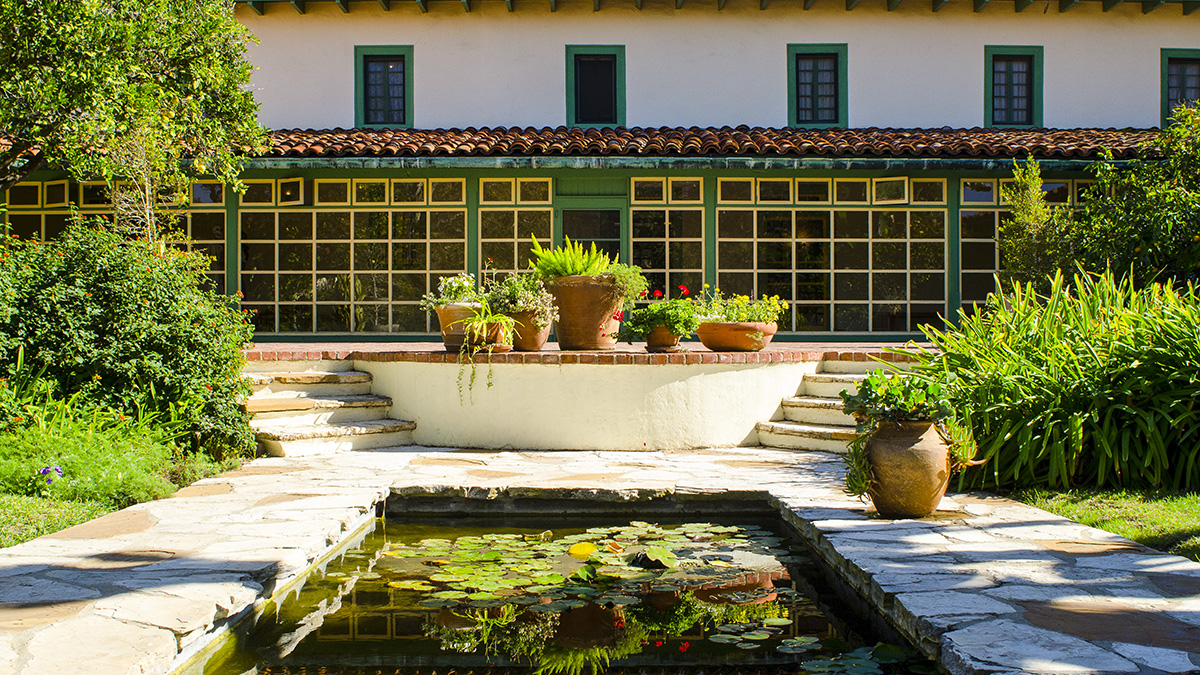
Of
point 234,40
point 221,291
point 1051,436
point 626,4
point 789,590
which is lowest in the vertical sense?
point 789,590

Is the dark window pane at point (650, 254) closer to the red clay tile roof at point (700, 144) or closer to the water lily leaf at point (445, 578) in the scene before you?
the red clay tile roof at point (700, 144)

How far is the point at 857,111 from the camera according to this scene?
13609mm

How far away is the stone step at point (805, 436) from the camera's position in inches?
288

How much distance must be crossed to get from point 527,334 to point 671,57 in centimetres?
750

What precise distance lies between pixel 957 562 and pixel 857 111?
10989mm

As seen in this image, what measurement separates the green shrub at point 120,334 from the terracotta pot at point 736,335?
162 inches

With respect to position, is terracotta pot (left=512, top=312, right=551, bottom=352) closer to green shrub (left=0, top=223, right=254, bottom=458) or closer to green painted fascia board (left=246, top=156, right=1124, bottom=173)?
green shrub (left=0, top=223, right=254, bottom=458)

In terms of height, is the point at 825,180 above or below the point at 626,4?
below

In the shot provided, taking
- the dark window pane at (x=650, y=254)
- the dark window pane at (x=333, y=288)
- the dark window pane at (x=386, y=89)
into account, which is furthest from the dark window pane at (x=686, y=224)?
the dark window pane at (x=386, y=89)

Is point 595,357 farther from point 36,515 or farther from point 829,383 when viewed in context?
point 36,515

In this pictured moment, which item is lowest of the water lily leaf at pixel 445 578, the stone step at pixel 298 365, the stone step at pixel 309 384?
the water lily leaf at pixel 445 578

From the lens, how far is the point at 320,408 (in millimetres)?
7664

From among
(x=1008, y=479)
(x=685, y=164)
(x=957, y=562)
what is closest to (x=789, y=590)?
(x=957, y=562)

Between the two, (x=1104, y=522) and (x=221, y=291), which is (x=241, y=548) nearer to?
(x=1104, y=522)
